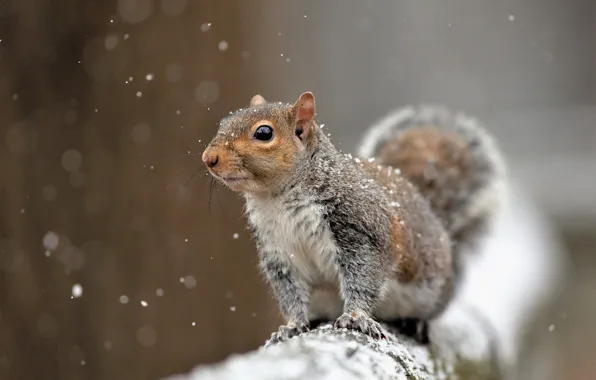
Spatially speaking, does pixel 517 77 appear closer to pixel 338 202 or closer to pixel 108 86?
pixel 108 86

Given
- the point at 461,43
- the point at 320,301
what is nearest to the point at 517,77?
the point at 461,43

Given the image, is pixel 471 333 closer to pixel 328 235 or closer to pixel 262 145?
pixel 328 235

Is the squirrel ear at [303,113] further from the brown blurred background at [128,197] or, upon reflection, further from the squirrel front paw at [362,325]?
the squirrel front paw at [362,325]

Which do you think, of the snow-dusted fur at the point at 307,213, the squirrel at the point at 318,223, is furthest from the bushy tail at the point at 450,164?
the snow-dusted fur at the point at 307,213

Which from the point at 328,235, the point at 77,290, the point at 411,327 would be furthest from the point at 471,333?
the point at 77,290

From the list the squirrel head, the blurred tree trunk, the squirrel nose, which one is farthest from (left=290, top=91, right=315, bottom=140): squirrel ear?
the blurred tree trunk

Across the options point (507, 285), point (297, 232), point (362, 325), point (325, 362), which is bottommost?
point (325, 362)
